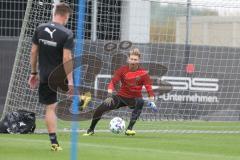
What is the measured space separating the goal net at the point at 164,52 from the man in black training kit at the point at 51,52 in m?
4.10

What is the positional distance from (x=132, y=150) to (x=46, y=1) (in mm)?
5191

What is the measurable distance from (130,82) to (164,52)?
3.86 meters

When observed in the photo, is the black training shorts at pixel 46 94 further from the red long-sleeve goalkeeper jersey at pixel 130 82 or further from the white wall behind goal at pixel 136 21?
the white wall behind goal at pixel 136 21

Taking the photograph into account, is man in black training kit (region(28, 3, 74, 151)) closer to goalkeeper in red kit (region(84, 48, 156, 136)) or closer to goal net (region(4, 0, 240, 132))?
goalkeeper in red kit (region(84, 48, 156, 136))

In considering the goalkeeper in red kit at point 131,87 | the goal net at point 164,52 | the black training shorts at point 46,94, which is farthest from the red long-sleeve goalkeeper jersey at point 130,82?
the black training shorts at point 46,94

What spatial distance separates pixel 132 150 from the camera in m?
11.0

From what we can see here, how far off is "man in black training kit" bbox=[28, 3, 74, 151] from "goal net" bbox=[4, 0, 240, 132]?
410 cm

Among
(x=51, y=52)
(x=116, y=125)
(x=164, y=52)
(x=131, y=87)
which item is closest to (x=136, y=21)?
(x=164, y=52)

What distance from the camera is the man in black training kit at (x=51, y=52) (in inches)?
416

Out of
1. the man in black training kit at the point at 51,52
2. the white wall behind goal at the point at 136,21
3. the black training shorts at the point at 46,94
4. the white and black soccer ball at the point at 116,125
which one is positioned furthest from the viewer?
the white wall behind goal at the point at 136,21

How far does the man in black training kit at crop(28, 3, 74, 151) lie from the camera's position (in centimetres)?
1058

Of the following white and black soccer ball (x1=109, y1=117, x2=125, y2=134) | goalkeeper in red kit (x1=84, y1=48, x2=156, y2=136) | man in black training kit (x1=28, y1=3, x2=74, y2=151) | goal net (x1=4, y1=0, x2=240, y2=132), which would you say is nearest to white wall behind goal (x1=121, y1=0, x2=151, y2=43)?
goal net (x1=4, y1=0, x2=240, y2=132)

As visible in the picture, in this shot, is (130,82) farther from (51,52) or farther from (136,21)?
(51,52)

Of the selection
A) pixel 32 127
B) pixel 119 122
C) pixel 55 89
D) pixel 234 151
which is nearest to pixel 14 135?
pixel 32 127
